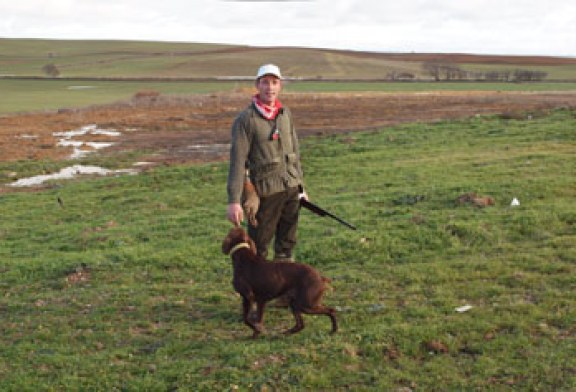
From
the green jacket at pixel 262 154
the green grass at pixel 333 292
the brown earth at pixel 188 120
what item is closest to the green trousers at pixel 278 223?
the green jacket at pixel 262 154

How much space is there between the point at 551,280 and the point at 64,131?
31.4 m

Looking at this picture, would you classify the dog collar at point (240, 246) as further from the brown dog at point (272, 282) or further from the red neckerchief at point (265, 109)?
the red neckerchief at point (265, 109)

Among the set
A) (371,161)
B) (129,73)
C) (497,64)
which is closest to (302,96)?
(371,161)

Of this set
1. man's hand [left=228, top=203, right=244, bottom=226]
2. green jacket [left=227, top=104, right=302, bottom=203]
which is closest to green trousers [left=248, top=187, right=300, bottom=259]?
green jacket [left=227, top=104, right=302, bottom=203]

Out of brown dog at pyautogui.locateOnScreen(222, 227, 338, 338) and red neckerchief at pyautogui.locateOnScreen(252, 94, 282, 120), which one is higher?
red neckerchief at pyautogui.locateOnScreen(252, 94, 282, 120)

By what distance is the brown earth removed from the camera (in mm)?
26500

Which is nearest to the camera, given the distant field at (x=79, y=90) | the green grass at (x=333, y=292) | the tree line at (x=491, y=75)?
the green grass at (x=333, y=292)

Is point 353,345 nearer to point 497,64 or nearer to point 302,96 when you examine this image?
point 302,96

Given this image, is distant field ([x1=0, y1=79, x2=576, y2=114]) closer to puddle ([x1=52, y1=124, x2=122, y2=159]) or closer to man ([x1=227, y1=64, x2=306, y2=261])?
puddle ([x1=52, y1=124, x2=122, y2=159])

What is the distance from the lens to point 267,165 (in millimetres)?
6609

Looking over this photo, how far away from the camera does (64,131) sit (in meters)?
34.0

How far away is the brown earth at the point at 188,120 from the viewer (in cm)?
2650

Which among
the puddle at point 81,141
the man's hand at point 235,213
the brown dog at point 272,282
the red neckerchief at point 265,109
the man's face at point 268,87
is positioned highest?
the man's face at point 268,87

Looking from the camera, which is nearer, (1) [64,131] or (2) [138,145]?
(2) [138,145]
